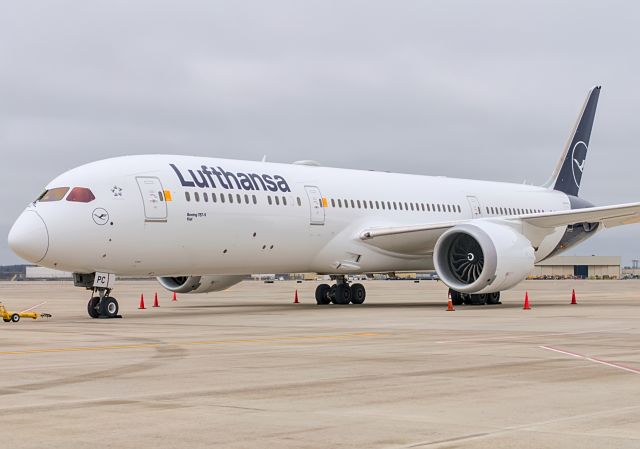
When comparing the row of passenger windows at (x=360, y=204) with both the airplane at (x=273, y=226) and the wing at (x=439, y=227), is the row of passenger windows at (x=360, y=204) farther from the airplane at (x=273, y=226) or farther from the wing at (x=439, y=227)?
A: the wing at (x=439, y=227)

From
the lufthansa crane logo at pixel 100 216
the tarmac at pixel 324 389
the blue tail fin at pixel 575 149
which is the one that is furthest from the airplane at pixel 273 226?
the tarmac at pixel 324 389

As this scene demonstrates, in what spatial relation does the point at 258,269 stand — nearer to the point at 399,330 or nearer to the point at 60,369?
the point at 399,330

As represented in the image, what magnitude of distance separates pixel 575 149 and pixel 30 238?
76.5 ft

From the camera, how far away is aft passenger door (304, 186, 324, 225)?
1045 inches

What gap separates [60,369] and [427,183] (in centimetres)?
2228

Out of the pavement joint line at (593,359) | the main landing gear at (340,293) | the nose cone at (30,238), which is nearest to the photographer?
the pavement joint line at (593,359)

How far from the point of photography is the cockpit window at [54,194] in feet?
70.2

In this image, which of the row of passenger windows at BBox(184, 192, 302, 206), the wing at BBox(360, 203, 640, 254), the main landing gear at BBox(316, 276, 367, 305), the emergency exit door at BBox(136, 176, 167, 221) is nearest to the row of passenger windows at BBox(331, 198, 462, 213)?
the wing at BBox(360, 203, 640, 254)

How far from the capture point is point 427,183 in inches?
1248

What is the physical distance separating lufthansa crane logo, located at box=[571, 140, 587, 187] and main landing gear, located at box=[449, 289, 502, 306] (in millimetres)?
11073

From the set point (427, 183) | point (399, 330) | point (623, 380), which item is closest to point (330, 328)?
point (399, 330)

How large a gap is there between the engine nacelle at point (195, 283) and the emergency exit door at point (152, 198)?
562 centimetres

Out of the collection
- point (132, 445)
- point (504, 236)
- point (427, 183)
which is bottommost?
point (132, 445)

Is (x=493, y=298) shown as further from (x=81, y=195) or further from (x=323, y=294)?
(x=81, y=195)
